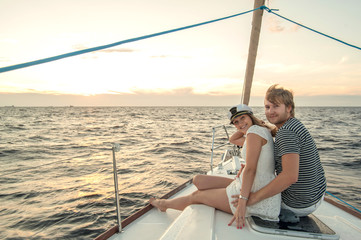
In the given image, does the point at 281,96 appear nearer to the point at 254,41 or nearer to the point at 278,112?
the point at 278,112

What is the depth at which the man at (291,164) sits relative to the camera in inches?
62.2

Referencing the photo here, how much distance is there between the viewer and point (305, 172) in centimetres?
170

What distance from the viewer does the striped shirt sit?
5.24ft

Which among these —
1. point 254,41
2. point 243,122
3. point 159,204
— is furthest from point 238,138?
point 254,41

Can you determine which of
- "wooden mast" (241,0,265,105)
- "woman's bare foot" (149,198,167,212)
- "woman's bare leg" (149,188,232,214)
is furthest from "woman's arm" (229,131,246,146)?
"wooden mast" (241,0,265,105)


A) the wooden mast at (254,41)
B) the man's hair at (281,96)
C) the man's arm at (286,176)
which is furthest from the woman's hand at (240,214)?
the wooden mast at (254,41)

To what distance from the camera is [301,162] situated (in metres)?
1.68

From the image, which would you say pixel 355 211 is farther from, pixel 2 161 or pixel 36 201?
pixel 2 161

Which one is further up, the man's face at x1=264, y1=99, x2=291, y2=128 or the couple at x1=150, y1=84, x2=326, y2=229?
the man's face at x1=264, y1=99, x2=291, y2=128

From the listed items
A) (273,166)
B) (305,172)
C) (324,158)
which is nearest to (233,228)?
(273,166)

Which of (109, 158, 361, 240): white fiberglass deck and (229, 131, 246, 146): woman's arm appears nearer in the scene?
(109, 158, 361, 240): white fiberglass deck

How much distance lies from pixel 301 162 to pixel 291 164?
17 cm

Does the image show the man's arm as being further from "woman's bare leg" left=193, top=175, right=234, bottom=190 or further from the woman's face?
"woman's bare leg" left=193, top=175, right=234, bottom=190

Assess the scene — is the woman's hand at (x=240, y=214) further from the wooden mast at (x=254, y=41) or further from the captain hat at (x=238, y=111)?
the wooden mast at (x=254, y=41)
